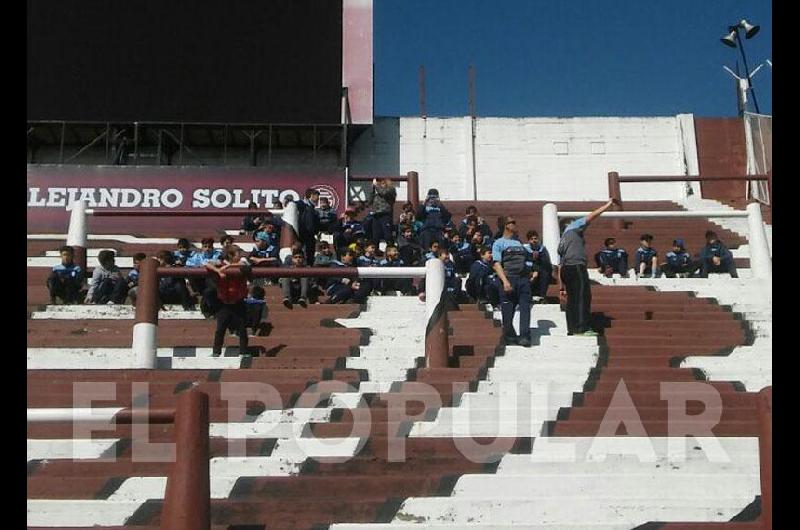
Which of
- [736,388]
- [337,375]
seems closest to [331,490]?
[337,375]

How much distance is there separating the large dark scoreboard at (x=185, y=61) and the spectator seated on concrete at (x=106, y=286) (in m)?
11.9

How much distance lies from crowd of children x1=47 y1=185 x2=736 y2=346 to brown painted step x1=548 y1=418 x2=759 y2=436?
2.82 metres

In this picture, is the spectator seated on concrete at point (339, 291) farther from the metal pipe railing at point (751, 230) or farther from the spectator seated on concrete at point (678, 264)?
the spectator seated on concrete at point (678, 264)

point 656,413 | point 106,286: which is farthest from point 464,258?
point 656,413

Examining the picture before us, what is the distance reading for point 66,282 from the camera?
11117mm

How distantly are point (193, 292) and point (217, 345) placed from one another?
1915 millimetres

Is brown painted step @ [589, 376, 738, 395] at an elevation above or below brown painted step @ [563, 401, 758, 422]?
above

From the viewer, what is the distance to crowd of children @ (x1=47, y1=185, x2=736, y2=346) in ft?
33.2

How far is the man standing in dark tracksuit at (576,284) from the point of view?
9.80 m

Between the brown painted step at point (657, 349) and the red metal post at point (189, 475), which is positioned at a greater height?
the brown painted step at point (657, 349)

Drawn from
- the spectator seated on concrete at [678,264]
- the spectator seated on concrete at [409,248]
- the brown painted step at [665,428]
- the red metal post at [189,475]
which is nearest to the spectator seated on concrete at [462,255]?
the spectator seated on concrete at [409,248]

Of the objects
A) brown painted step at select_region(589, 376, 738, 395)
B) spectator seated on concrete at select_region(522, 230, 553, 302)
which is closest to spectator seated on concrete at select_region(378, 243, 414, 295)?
spectator seated on concrete at select_region(522, 230, 553, 302)

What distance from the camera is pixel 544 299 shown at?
1112cm

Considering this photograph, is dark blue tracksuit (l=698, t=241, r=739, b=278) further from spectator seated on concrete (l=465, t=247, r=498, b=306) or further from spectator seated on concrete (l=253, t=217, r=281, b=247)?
spectator seated on concrete (l=253, t=217, r=281, b=247)
